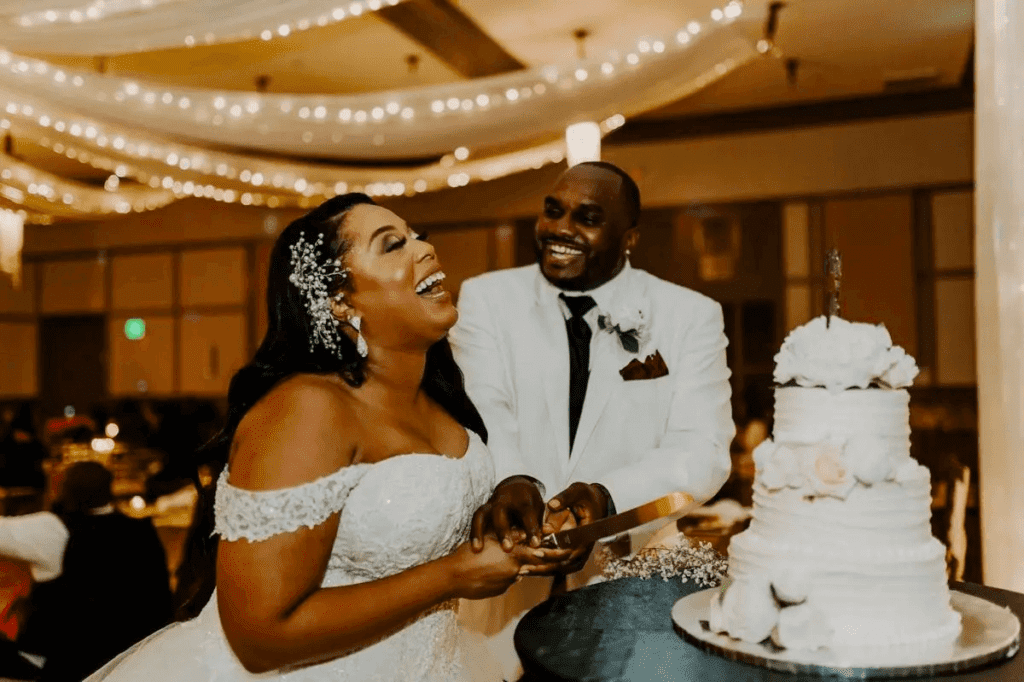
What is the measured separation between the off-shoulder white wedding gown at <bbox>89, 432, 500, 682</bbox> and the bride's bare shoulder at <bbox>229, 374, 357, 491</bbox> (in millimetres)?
23

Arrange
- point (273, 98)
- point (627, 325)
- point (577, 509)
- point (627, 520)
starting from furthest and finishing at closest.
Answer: point (273, 98) < point (627, 325) < point (577, 509) < point (627, 520)

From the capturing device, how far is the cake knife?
1661 millimetres

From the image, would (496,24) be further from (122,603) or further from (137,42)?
(122,603)

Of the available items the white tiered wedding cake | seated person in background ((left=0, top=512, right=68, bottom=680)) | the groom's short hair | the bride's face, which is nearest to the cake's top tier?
the white tiered wedding cake

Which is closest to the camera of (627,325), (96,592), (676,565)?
(676,565)

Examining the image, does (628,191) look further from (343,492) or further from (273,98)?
(273,98)

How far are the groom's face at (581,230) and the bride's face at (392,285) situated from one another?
0.66 metres

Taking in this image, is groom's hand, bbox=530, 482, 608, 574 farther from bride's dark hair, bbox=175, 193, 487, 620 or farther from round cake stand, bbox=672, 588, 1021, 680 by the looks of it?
bride's dark hair, bbox=175, 193, 487, 620

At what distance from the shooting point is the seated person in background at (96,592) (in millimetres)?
3209

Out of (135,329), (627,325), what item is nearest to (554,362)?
(627,325)

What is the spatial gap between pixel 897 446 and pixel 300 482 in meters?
1.03

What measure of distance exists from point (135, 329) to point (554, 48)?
696 centimetres

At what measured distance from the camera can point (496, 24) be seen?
6.10 meters

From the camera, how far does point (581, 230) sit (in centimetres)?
258
